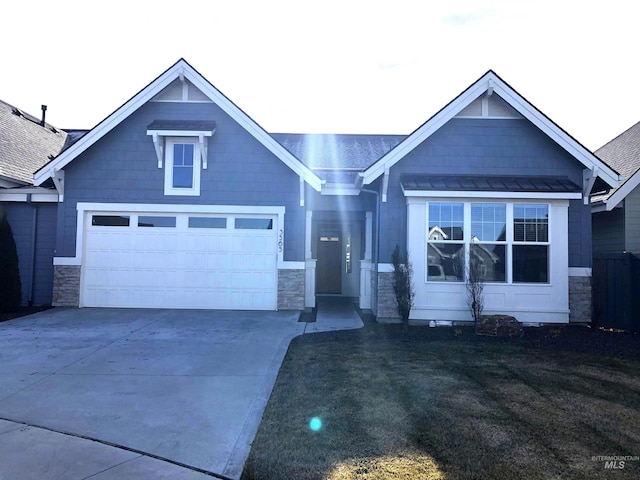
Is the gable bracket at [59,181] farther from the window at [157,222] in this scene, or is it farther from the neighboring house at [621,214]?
the neighboring house at [621,214]

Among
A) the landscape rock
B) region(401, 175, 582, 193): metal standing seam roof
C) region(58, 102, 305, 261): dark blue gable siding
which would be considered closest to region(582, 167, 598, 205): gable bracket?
region(401, 175, 582, 193): metal standing seam roof

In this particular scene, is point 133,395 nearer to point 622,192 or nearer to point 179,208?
point 179,208

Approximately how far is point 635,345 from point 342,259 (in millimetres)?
8847

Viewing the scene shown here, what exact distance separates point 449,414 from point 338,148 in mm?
12000

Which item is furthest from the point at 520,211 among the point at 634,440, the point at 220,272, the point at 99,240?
the point at 99,240

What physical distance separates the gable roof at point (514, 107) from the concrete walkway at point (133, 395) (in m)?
4.14

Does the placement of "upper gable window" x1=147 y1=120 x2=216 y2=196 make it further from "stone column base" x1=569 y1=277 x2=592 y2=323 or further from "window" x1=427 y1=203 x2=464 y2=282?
"stone column base" x1=569 y1=277 x2=592 y2=323

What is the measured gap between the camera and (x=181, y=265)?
11.2 m

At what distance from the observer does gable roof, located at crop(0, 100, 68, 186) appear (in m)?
12.4

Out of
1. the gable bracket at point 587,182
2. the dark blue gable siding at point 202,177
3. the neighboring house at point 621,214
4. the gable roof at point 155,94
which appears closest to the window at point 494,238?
the gable bracket at point 587,182

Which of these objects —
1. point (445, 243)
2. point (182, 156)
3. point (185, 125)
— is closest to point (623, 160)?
point (445, 243)

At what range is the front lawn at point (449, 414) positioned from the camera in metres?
3.42

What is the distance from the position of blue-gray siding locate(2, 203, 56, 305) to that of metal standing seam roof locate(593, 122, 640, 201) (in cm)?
1559

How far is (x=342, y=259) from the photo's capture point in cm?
1491
